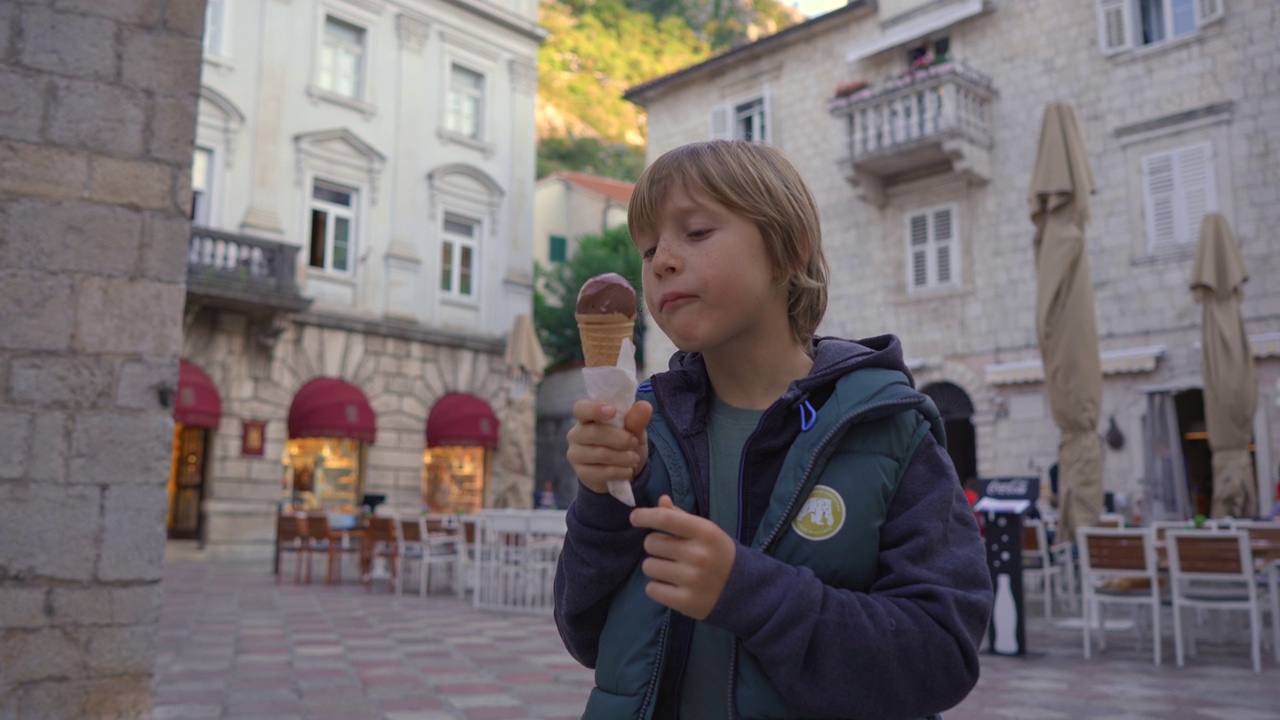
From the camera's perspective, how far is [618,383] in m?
1.01

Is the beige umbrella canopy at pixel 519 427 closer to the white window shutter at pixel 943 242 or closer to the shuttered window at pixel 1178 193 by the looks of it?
the white window shutter at pixel 943 242

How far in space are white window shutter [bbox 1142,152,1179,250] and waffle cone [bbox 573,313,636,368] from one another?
15.6m

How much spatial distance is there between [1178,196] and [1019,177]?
2.57 meters

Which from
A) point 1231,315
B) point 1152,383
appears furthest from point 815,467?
point 1152,383

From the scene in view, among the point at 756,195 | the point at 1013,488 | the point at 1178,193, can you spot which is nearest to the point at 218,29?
the point at 1013,488

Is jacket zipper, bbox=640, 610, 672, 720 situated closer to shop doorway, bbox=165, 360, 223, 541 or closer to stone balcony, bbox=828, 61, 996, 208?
stone balcony, bbox=828, 61, 996, 208

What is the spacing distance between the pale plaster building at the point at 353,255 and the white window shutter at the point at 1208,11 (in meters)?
12.6

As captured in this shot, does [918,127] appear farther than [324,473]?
No

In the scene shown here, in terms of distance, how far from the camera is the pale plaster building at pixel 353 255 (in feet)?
55.2

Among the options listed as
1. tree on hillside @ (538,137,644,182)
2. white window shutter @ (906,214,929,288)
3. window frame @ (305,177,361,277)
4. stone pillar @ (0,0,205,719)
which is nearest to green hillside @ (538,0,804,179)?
tree on hillside @ (538,137,644,182)

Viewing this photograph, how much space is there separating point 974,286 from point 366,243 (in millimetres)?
11944

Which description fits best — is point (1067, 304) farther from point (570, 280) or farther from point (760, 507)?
point (570, 280)

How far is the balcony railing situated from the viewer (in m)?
16.0

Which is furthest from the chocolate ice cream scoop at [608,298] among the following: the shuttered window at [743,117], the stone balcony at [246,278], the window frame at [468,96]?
the window frame at [468,96]
